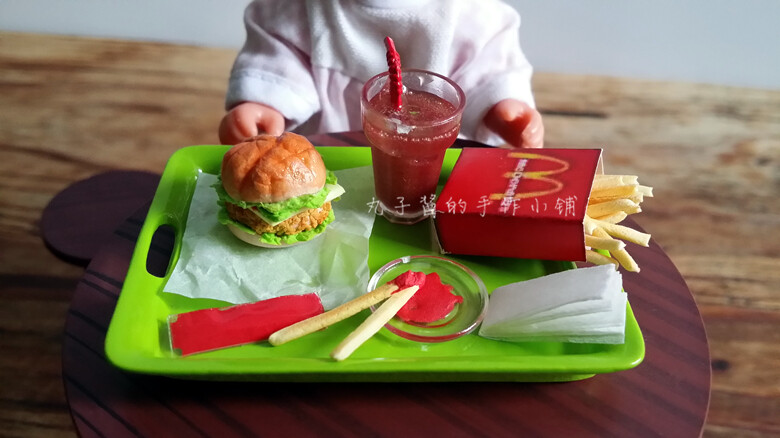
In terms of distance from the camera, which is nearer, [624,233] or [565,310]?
[565,310]

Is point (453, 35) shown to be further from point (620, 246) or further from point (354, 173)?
point (620, 246)

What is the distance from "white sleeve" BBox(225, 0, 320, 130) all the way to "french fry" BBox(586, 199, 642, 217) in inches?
28.4

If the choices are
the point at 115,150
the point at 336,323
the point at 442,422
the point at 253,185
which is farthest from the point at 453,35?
the point at 115,150

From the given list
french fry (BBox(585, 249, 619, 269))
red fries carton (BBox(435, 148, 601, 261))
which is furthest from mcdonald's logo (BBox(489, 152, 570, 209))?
french fry (BBox(585, 249, 619, 269))

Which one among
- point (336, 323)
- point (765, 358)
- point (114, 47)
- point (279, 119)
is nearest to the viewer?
point (336, 323)

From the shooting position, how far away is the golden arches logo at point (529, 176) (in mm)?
1007

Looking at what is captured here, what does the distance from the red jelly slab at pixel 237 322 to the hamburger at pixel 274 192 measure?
0.44ft

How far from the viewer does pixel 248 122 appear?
133 centimetres

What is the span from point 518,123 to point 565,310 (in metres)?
0.57

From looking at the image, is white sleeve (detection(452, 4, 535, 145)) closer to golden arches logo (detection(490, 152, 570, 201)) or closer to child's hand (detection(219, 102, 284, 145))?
golden arches logo (detection(490, 152, 570, 201))

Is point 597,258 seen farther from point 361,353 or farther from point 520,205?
point 361,353

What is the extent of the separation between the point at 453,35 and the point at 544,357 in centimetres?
80

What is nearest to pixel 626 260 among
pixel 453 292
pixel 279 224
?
pixel 453 292

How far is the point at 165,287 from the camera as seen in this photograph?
3.32 ft
